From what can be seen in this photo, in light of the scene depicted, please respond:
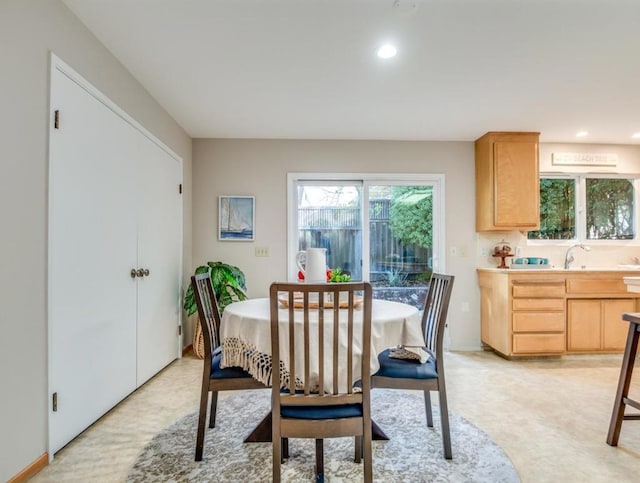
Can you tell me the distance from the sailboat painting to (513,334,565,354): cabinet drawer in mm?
2958

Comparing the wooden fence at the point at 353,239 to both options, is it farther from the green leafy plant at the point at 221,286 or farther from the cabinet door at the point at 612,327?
the cabinet door at the point at 612,327

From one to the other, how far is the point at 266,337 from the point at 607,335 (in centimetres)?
376

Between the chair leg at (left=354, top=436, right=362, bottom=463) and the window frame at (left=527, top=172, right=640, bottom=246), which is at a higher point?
the window frame at (left=527, top=172, right=640, bottom=246)

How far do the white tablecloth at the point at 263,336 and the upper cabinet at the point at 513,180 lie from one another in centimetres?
252

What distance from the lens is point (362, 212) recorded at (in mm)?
4082

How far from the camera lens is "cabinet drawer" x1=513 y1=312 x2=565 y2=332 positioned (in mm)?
3496

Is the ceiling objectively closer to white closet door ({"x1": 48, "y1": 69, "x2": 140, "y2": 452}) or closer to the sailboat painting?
white closet door ({"x1": 48, "y1": 69, "x2": 140, "y2": 452})

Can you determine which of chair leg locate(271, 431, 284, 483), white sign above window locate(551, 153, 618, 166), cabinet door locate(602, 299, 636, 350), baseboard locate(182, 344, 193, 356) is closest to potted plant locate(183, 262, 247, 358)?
baseboard locate(182, 344, 193, 356)

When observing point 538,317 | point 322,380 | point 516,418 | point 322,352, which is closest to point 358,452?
point 322,380

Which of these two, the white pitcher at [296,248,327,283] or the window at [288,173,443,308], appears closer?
the white pitcher at [296,248,327,283]

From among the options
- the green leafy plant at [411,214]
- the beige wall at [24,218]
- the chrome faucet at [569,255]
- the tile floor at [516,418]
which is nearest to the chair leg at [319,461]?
the tile floor at [516,418]

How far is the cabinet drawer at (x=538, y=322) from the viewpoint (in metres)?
3.50

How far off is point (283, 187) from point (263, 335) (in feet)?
8.58

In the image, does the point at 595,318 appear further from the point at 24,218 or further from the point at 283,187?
the point at 24,218
